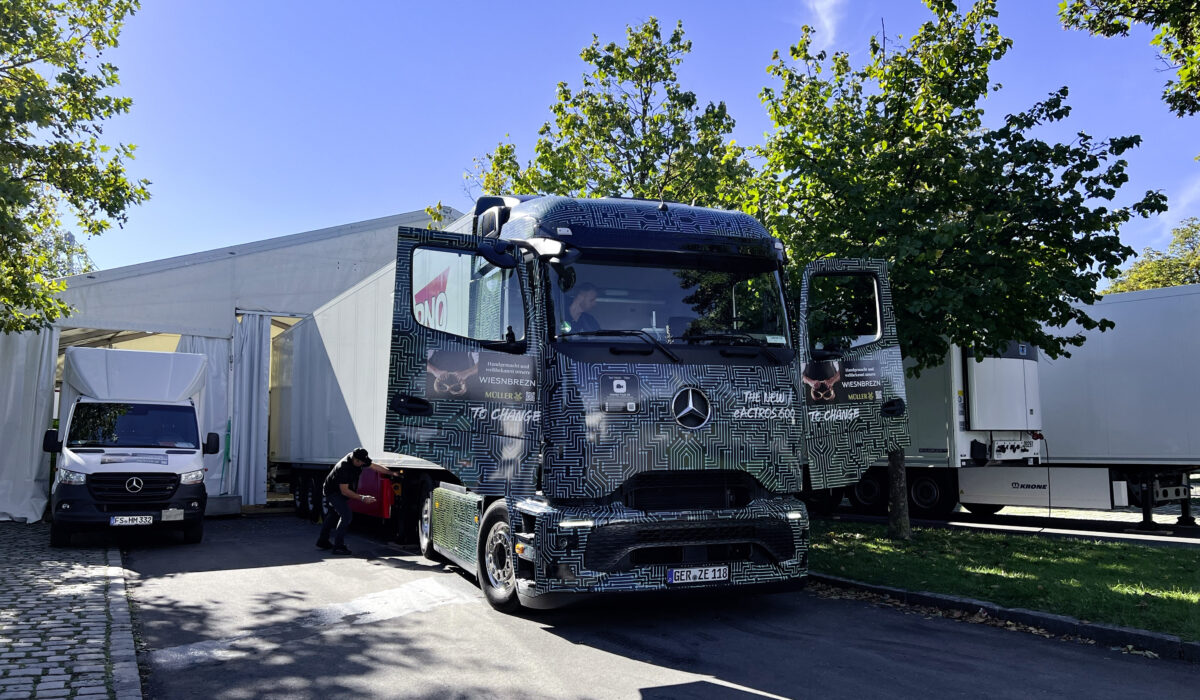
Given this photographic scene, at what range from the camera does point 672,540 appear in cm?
637

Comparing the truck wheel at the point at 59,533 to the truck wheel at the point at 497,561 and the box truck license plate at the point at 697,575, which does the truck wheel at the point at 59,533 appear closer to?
the truck wheel at the point at 497,561

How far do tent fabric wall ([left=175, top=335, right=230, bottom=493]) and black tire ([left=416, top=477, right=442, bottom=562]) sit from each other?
8406mm

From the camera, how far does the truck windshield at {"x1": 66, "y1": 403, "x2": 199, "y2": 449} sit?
1251 cm

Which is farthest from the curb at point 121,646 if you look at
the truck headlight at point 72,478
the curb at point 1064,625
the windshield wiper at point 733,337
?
the curb at point 1064,625

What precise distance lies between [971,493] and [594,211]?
10.1 metres

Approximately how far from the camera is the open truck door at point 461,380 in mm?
6707

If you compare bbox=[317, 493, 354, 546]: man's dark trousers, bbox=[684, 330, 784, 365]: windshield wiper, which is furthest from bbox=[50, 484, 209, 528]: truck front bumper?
bbox=[684, 330, 784, 365]: windshield wiper

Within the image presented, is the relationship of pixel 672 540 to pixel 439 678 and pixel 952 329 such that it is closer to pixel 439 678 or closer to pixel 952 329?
pixel 439 678

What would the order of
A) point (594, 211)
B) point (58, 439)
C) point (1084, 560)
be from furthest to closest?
1. point (58, 439)
2. point (1084, 560)
3. point (594, 211)

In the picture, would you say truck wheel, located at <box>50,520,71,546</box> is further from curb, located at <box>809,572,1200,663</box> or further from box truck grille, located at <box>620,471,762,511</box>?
curb, located at <box>809,572,1200,663</box>

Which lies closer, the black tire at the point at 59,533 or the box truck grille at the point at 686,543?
the box truck grille at the point at 686,543

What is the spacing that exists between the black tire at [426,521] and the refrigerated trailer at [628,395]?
7.12ft

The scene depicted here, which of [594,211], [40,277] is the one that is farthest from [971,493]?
[40,277]

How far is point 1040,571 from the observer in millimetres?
8406
